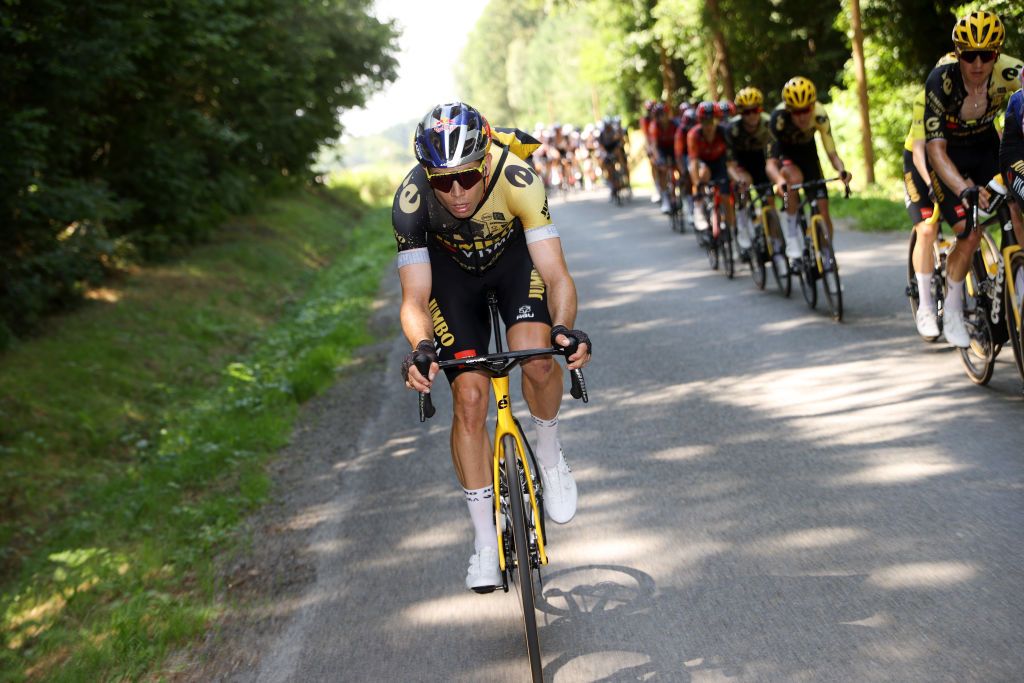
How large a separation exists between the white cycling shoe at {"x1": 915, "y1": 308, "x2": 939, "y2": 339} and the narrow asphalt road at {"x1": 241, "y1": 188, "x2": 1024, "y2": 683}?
0.21m

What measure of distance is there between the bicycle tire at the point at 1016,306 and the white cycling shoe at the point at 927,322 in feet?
4.59

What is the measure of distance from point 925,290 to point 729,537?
359 centimetres

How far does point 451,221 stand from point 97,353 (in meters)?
8.78

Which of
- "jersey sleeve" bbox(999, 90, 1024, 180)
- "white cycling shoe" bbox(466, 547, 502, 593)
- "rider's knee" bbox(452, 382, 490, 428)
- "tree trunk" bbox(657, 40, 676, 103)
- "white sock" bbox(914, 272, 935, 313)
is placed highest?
"tree trunk" bbox(657, 40, 676, 103)

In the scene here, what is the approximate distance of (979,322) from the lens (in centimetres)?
673

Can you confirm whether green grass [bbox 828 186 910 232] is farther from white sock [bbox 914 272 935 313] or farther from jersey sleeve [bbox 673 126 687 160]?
white sock [bbox 914 272 935 313]

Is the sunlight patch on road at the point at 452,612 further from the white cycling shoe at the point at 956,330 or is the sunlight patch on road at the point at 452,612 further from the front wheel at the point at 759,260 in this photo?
the front wheel at the point at 759,260

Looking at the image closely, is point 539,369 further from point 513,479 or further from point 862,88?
point 862,88

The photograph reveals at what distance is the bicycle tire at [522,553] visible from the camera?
3.72 metres

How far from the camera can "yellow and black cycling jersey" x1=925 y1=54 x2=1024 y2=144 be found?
6.55m

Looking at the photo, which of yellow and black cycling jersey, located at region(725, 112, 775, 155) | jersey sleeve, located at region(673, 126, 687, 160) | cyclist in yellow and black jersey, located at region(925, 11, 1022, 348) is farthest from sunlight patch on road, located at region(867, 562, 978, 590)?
jersey sleeve, located at region(673, 126, 687, 160)

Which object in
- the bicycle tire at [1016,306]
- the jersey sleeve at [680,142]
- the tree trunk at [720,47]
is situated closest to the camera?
the bicycle tire at [1016,306]

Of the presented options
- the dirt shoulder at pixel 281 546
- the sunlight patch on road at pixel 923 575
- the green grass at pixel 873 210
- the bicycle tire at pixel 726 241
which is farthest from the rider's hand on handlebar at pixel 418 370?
the green grass at pixel 873 210

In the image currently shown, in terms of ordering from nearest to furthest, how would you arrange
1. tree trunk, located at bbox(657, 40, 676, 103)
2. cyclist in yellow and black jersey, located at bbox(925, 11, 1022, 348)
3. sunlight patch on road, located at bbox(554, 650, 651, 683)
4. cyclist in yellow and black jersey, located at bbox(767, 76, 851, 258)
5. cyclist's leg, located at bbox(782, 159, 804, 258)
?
1. sunlight patch on road, located at bbox(554, 650, 651, 683)
2. cyclist in yellow and black jersey, located at bbox(925, 11, 1022, 348)
3. cyclist in yellow and black jersey, located at bbox(767, 76, 851, 258)
4. cyclist's leg, located at bbox(782, 159, 804, 258)
5. tree trunk, located at bbox(657, 40, 676, 103)
